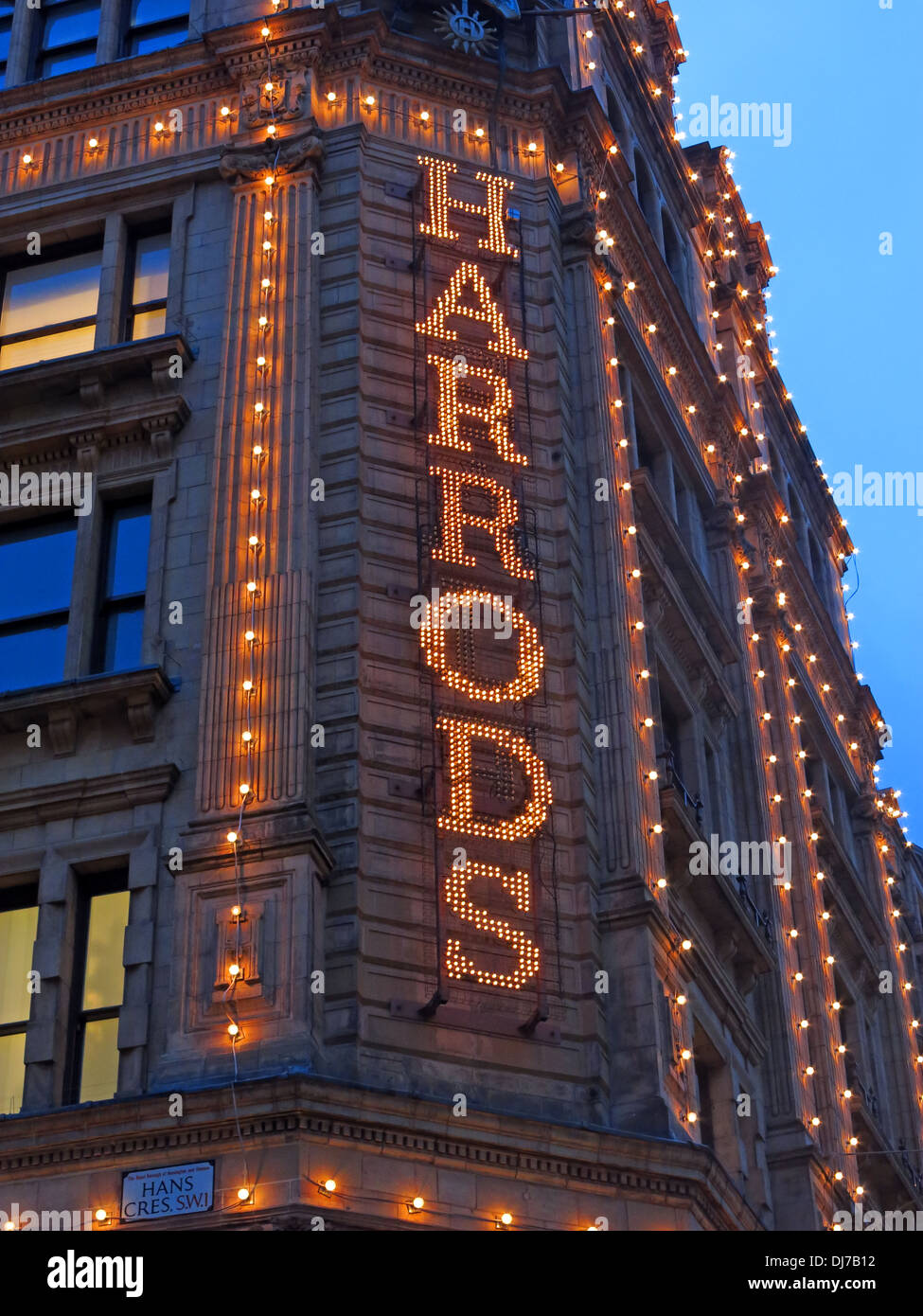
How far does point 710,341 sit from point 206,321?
16697 millimetres

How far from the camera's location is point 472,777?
25.9 meters

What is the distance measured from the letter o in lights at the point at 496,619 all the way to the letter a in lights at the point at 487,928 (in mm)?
2459

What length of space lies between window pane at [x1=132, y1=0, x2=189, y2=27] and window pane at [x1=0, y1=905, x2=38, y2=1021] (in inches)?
637

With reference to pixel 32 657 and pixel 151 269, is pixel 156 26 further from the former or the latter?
pixel 32 657

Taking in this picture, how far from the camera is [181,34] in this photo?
34406 mm

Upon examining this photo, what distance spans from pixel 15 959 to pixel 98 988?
A: 126 cm

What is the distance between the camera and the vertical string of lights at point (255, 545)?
2334 cm

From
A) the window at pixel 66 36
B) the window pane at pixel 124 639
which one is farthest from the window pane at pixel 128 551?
the window at pixel 66 36

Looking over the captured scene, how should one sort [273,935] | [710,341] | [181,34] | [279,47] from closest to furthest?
[273,935] < [279,47] < [181,34] < [710,341]

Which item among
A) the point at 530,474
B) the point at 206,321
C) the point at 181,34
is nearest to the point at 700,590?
the point at 530,474

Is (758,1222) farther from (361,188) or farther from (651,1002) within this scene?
(361,188)

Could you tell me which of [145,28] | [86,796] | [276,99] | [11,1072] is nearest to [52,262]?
[276,99]

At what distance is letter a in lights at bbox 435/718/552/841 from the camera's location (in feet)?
83.9

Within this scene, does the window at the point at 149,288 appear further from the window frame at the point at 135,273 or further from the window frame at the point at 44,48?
the window frame at the point at 44,48
